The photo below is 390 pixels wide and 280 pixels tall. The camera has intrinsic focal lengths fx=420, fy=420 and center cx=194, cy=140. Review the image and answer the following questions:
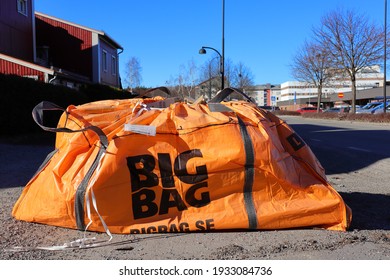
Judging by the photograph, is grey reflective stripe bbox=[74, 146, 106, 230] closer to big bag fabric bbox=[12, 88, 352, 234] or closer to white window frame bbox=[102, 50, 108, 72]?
big bag fabric bbox=[12, 88, 352, 234]

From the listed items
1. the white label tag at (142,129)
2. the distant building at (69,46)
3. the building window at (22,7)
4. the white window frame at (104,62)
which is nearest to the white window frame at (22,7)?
the building window at (22,7)

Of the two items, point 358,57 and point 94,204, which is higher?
point 358,57

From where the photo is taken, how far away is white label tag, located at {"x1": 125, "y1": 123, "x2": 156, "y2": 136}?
411cm

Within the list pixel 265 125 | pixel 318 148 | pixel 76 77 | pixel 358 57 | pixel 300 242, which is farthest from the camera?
pixel 358 57

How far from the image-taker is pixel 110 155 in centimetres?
404

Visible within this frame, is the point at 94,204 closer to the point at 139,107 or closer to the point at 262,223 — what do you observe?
the point at 139,107

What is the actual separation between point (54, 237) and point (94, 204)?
53cm

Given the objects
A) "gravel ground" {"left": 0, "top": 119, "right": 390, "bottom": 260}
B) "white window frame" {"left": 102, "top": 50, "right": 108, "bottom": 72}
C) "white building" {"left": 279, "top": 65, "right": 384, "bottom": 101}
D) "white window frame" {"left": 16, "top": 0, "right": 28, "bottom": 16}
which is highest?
"white building" {"left": 279, "top": 65, "right": 384, "bottom": 101}

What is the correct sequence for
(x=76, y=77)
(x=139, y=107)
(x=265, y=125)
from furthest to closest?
(x=76, y=77) < (x=139, y=107) < (x=265, y=125)

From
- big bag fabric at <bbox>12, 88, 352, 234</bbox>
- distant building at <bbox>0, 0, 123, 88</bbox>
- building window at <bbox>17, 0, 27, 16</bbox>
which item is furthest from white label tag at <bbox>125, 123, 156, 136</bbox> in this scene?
building window at <bbox>17, 0, 27, 16</bbox>

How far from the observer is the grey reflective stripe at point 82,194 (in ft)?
13.1

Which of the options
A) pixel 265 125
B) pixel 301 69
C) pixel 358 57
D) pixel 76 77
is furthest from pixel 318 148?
pixel 301 69

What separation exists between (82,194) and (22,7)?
2355cm

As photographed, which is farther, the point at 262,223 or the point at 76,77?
the point at 76,77
